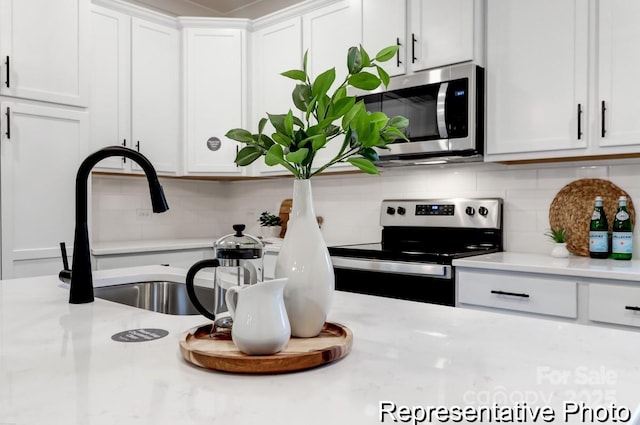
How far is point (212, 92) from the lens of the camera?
3680mm

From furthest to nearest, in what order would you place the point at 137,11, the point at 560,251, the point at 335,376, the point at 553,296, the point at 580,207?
1. the point at 137,11
2. the point at 580,207
3. the point at 560,251
4. the point at 553,296
5. the point at 335,376

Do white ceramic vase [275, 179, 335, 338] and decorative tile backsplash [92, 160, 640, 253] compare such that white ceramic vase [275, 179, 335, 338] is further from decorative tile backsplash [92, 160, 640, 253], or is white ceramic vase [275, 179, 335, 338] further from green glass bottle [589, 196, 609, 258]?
decorative tile backsplash [92, 160, 640, 253]

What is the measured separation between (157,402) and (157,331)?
40cm

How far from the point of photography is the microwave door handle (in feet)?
8.48

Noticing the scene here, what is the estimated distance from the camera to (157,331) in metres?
1.04

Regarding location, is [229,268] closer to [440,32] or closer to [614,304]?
[614,304]

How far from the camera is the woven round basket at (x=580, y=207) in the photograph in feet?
8.07

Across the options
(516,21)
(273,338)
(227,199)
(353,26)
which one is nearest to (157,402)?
(273,338)

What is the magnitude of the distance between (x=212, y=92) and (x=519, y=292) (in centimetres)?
255

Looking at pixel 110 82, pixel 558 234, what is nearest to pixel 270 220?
pixel 110 82

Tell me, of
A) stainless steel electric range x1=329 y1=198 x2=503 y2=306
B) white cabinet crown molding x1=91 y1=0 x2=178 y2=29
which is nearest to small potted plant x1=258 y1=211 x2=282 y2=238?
stainless steel electric range x1=329 y1=198 x2=503 y2=306

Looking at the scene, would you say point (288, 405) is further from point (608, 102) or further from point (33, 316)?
point (608, 102)

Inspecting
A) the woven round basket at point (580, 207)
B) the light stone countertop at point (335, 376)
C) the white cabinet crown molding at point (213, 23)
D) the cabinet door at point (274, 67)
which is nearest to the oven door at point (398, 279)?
the woven round basket at point (580, 207)

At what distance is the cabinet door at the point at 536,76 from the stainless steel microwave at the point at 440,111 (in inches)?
3.7
